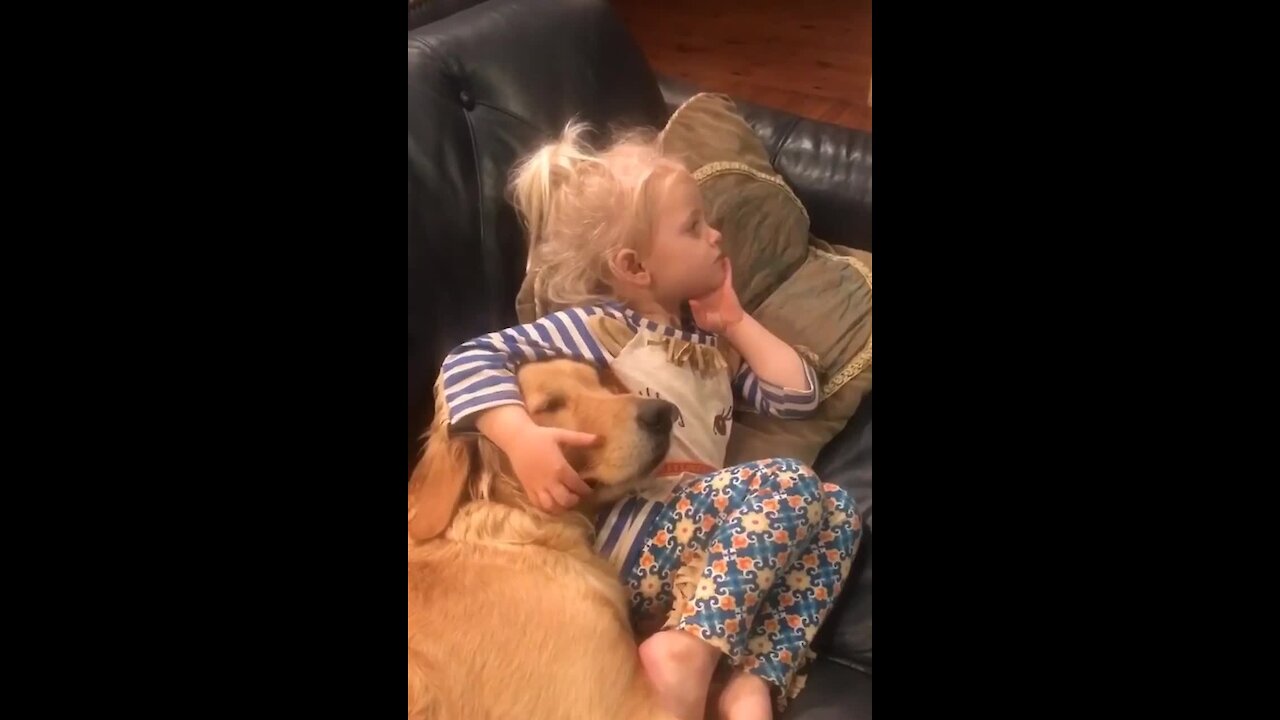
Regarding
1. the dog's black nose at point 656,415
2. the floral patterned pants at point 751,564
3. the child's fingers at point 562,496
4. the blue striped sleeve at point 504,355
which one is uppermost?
the blue striped sleeve at point 504,355

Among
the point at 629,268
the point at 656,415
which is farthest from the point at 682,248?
the point at 656,415

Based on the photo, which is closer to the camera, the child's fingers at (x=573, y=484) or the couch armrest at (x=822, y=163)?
the child's fingers at (x=573, y=484)

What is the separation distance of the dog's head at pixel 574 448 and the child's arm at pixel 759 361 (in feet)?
0.30

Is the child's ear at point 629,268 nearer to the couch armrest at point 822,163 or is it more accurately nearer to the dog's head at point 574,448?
the dog's head at point 574,448

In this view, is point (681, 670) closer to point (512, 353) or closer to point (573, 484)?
point (573, 484)

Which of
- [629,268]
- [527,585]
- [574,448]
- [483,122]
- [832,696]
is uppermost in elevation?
[483,122]

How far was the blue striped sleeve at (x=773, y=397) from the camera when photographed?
88 cm

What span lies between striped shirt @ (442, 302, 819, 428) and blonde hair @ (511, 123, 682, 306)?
0.08 ft

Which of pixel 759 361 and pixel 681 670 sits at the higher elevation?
Result: pixel 759 361

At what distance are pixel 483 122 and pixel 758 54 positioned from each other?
0.97 ft

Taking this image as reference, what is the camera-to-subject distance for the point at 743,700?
2.68 ft

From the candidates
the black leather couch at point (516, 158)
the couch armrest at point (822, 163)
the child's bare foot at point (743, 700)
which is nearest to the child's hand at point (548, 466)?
the black leather couch at point (516, 158)

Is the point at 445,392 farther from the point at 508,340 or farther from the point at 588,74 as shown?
the point at 588,74

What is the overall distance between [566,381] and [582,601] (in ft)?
0.63
